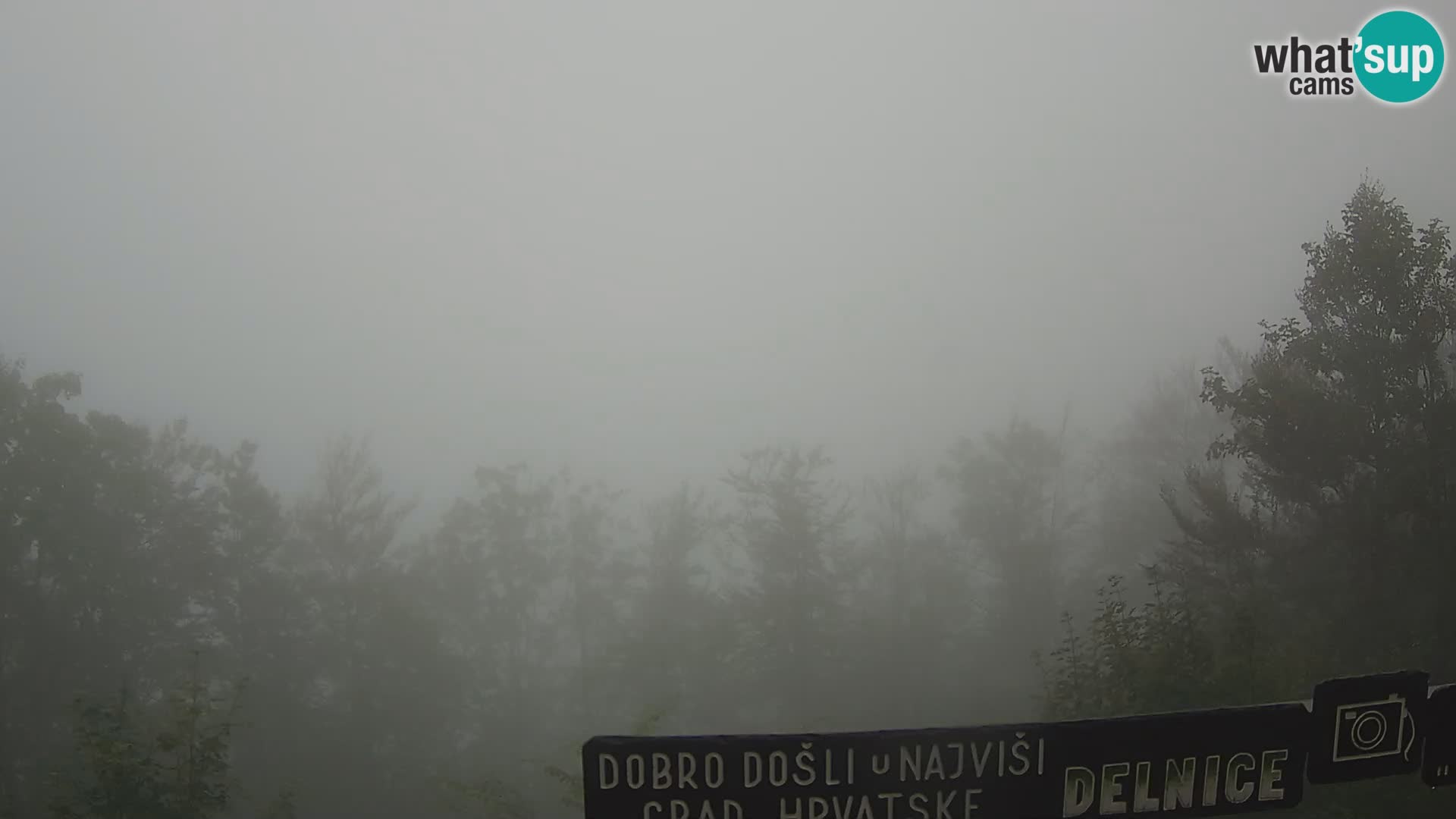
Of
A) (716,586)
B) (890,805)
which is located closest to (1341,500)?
(890,805)

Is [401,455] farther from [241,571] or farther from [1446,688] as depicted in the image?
[1446,688]

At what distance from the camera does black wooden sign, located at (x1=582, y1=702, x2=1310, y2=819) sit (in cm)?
407

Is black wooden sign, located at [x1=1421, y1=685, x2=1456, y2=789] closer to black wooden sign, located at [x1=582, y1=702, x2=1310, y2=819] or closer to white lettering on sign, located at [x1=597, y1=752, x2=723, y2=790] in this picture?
black wooden sign, located at [x1=582, y1=702, x2=1310, y2=819]

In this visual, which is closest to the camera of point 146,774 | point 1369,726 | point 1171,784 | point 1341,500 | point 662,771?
point 662,771

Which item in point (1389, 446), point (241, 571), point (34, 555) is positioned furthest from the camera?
point (241, 571)

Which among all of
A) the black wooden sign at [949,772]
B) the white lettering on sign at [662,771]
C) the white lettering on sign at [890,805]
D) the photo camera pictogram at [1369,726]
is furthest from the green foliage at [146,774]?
the photo camera pictogram at [1369,726]

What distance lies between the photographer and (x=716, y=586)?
3020 centimetres

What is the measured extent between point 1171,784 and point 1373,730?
55.3 inches

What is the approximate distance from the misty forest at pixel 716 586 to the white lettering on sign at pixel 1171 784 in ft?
13.4

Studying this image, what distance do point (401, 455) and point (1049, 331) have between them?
85.4 metres

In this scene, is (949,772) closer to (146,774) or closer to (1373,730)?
(1373,730)

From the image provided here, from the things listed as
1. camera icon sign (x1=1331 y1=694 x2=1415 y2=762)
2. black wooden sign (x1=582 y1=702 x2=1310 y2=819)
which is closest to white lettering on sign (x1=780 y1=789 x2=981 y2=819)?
black wooden sign (x1=582 y1=702 x2=1310 y2=819)

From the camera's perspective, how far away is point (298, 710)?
18.4 metres

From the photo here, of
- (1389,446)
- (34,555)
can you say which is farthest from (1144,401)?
(34,555)
